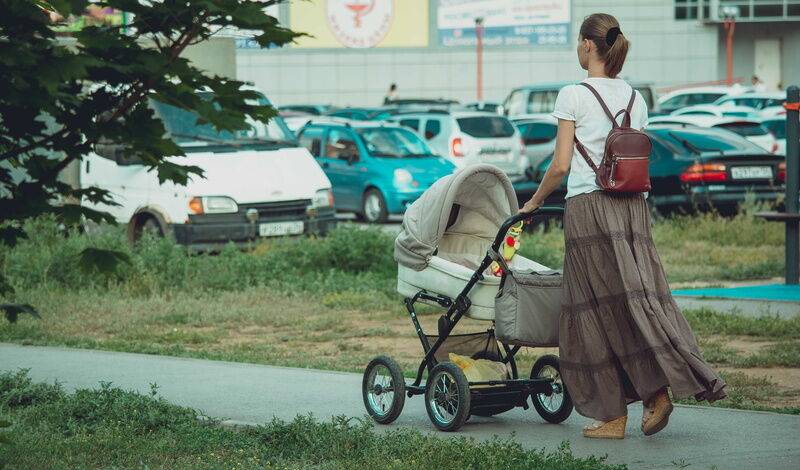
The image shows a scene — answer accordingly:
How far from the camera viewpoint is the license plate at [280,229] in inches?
596

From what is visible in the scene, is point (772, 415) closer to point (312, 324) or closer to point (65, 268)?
point (312, 324)

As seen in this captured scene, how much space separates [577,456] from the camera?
5.80m

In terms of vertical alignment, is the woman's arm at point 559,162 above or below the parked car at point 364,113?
below

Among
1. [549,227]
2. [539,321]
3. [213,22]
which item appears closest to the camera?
[213,22]

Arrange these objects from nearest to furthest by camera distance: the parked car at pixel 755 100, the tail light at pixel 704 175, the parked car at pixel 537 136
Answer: the tail light at pixel 704 175 → the parked car at pixel 537 136 → the parked car at pixel 755 100

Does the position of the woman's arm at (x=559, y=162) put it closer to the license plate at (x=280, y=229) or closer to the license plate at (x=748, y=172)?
the license plate at (x=280, y=229)

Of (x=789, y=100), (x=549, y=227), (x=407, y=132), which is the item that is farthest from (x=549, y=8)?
(x=789, y=100)

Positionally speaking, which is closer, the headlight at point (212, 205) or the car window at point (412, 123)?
the headlight at point (212, 205)

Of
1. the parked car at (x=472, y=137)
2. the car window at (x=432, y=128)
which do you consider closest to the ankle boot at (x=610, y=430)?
→ the parked car at (x=472, y=137)

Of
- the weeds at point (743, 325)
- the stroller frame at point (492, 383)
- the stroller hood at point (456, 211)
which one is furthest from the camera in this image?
the weeds at point (743, 325)

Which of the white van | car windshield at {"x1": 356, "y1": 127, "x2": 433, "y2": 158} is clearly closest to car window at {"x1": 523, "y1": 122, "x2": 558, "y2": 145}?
car windshield at {"x1": 356, "y1": 127, "x2": 433, "y2": 158}

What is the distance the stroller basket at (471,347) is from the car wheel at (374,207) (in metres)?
15.3

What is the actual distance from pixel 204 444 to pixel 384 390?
1040mm

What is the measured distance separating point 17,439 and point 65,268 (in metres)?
6.65
